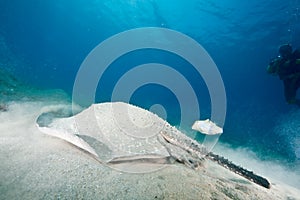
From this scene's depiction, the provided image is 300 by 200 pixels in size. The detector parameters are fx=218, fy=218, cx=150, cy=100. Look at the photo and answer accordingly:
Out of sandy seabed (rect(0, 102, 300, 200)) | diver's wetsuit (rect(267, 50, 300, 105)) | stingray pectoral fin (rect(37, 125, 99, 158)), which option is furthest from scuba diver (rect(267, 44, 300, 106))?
stingray pectoral fin (rect(37, 125, 99, 158))

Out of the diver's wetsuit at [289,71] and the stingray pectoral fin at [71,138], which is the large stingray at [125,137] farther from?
the diver's wetsuit at [289,71]

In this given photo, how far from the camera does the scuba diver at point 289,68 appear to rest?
9.71 m

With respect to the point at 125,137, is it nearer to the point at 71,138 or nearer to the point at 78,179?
the point at 71,138

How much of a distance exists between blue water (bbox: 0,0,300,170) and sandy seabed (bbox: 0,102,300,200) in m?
10.9

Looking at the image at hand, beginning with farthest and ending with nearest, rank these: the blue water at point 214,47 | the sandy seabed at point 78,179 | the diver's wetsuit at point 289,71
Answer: the blue water at point 214,47, the diver's wetsuit at point 289,71, the sandy seabed at point 78,179

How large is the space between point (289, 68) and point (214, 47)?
1335 inches

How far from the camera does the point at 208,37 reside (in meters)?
38.6

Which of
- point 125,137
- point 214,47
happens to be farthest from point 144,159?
point 214,47

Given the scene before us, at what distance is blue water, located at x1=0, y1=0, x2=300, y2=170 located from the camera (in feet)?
72.5

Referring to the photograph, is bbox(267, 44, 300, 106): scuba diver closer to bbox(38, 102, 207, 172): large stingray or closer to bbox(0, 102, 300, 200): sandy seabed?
bbox(38, 102, 207, 172): large stingray

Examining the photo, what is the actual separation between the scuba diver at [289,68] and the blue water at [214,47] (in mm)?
4270

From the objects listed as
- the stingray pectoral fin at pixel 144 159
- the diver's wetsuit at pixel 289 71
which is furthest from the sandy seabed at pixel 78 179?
the diver's wetsuit at pixel 289 71

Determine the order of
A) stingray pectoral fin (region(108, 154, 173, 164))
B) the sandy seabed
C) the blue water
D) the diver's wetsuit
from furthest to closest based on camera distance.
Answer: the blue water < the diver's wetsuit < stingray pectoral fin (region(108, 154, 173, 164)) < the sandy seabed

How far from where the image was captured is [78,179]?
2.93m
